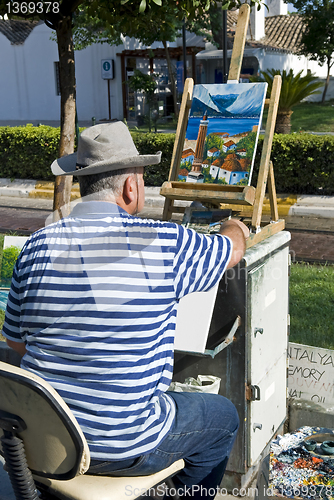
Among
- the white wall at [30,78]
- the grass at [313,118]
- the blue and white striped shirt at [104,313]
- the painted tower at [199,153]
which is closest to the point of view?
the blue and white striped shirt at [104,313]

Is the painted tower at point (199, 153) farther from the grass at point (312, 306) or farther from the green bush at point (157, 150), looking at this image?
the green bush at point (157, 150)

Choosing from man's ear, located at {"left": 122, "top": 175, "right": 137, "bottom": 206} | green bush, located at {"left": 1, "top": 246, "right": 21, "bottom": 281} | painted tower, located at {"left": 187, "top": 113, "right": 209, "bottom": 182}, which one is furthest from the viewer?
green bush, located at {"left": 1, "top": 246, "right": 21, "bottom": 281}

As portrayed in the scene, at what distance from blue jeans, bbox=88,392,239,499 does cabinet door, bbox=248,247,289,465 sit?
60cm

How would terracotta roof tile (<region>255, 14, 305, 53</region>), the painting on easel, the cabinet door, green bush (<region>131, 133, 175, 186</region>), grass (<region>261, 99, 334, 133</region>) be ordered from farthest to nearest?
terracotta roof tile (<region>255, 14, 305, 53</region>)
grass (<region>261, 99, 334, 133</region>)
green bush (<region>131, 133, 175, 186</region>)
the painting on easel
the cabinet door

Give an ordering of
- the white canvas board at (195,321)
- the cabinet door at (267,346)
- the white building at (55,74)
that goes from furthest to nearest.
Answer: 1. the white building at (55,74)
2. the cabinet door at (267,346)
3. the white canvas board at (195,321)

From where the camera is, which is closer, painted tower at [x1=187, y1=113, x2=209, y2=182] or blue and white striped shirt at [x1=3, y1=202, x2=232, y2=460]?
blue and white striped shirt at [x1=3, y1=202, x2=232, y2=460]

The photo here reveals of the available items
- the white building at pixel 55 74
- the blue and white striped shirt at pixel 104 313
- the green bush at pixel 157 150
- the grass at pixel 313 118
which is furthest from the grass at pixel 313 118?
the blue and white striped shirt at pixel 104 313

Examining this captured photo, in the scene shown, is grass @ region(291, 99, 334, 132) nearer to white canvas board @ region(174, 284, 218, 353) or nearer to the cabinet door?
the cabinet door

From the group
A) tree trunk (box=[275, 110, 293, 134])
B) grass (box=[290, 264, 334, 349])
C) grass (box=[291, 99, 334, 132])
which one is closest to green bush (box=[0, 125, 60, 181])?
tree trunk (box=[275, 110, 293, 134])

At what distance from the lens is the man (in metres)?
1.73

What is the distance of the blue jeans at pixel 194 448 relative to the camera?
184 cm

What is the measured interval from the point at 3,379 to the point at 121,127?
1.06m

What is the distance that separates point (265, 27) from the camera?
117 feet

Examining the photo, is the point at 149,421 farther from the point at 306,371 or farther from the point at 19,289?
the point at 306,371
